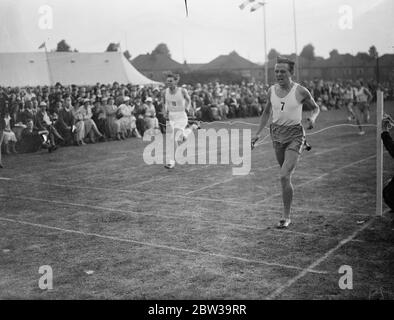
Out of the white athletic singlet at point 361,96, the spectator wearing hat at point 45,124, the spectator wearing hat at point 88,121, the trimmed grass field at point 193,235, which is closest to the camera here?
the trimmed grass field at point 193,235

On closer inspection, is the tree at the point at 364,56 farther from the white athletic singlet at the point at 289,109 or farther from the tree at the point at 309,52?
the white athletic singlet at the point at 289,109

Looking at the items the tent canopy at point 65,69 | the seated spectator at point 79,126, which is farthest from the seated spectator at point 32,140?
the tent canopy at point 65,69

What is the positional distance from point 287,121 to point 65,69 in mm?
26354

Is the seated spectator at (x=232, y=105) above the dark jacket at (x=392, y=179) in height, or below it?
above

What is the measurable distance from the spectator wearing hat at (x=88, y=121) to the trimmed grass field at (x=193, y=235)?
21.3 ft

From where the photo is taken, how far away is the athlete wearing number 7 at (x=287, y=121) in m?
6.43

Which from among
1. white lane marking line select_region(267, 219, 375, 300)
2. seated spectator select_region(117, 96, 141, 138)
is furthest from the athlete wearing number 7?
seated spectator select_region(117, 96, 141, 138)

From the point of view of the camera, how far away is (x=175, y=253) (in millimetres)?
5578

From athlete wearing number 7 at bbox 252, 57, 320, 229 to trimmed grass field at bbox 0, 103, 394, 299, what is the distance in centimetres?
54

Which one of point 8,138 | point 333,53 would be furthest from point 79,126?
point 333,53

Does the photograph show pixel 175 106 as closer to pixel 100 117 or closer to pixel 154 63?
pixel 100 117

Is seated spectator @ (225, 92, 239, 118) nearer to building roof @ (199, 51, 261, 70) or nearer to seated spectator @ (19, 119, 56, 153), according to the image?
seated spectator @ (19, 119, 56, 153)
